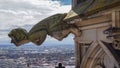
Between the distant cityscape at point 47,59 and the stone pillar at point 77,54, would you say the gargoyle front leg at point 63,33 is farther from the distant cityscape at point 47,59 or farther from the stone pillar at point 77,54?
the distant cityscape at point 47,59

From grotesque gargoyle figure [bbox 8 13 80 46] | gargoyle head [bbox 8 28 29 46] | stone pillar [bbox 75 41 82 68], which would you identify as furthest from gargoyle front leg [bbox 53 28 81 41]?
gargoyle head [bbox 8 28 29 46]

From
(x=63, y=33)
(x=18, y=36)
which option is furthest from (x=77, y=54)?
(x=18, y=36)

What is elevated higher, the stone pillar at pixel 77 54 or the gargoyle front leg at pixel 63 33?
the gargoyle front leg at pixel 63 33

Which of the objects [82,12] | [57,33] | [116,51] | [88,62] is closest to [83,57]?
[88,62]

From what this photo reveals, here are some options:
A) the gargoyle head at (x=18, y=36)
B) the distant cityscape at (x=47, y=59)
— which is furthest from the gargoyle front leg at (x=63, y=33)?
the distant cityscape at (x=47, y=59)

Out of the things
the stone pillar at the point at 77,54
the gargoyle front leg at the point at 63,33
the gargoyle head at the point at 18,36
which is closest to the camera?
the gargoyle front leg at the point at 63,33

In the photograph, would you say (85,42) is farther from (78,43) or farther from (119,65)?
(119,65)

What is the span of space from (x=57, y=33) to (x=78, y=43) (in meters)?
0.68

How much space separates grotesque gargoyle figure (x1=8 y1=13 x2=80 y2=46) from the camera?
7.97m

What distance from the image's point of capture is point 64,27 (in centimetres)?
796

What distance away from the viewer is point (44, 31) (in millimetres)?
8047

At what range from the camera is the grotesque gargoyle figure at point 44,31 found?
7.97 m

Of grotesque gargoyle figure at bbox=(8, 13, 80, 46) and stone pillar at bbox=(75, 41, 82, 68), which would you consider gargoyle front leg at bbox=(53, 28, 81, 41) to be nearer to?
grotesque gargoyle figure at bbox=(8, 13, 80, 46)

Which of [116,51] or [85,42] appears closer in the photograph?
[116,51]
